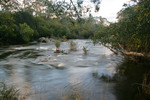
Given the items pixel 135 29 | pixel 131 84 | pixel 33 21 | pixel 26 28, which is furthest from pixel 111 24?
pixel 33 21

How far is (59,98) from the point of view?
5559 mm

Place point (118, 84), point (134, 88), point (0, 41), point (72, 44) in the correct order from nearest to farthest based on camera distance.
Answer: point (134, 88), point (118, 84), point (72, 44), point (0, 41)

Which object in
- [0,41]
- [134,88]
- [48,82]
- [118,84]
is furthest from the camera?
[0,41]

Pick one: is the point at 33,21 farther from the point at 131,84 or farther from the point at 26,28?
the point at 131,84

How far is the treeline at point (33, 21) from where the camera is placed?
6.11m

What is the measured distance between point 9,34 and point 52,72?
20.8m

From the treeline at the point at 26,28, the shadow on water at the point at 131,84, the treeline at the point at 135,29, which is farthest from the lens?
the treeline at the point at 26,28

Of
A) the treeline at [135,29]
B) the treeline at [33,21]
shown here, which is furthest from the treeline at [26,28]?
the treeline at [135,29]

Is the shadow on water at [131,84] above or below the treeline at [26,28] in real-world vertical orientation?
below

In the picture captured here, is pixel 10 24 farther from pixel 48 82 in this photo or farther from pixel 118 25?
pixel 118 25

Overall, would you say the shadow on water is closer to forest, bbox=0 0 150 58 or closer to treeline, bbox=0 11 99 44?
forest, bbox=0 0 150 58

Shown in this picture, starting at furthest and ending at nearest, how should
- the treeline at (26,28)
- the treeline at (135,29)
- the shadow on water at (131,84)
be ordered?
the treeline at (26,28), the treeline at (135,29), the shadow on water at (131,84)

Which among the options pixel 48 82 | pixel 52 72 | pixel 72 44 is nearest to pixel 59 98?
pixel 48 82

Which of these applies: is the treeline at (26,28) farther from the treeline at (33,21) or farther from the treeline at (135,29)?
the treeline at (135,29)
